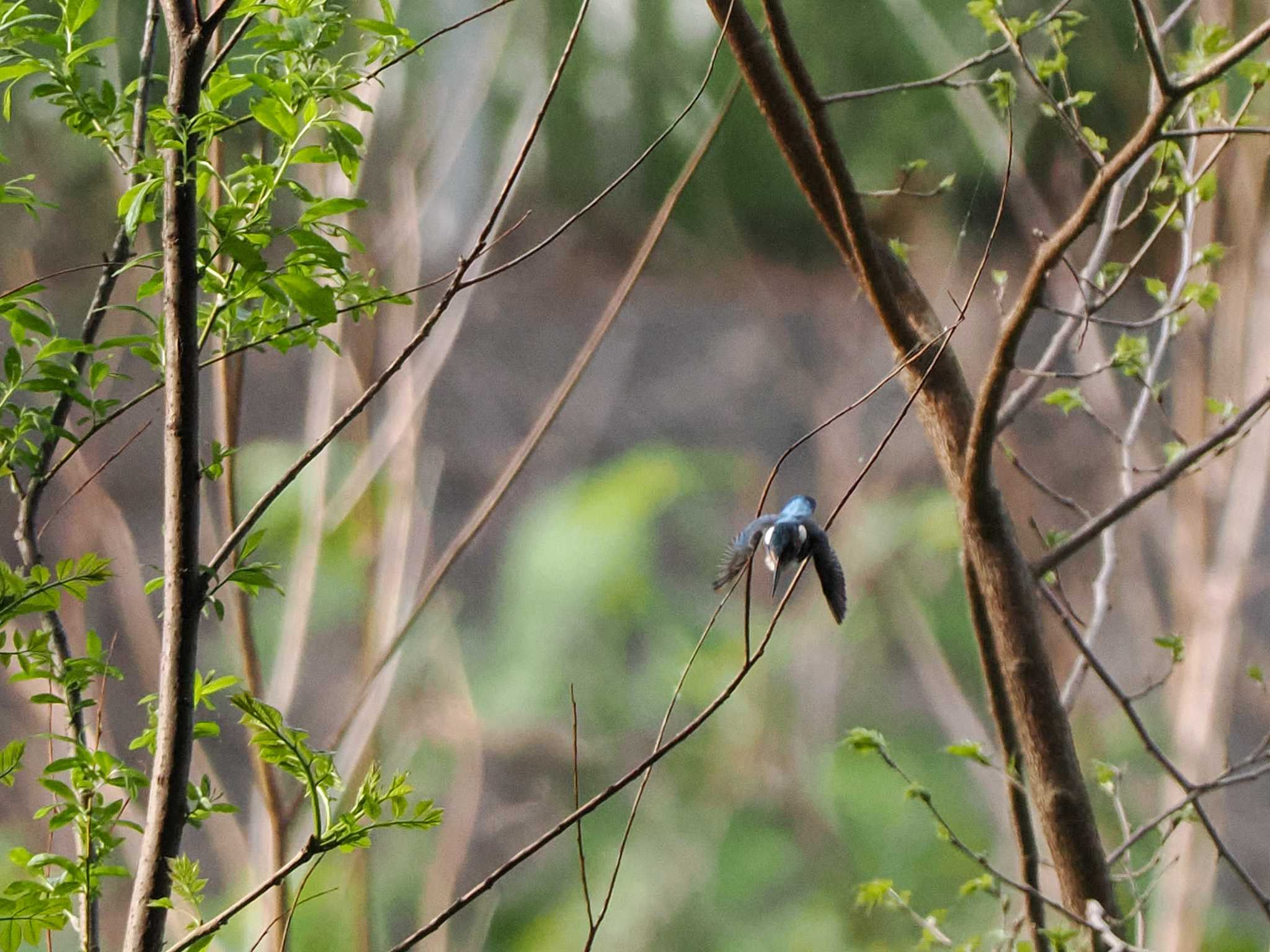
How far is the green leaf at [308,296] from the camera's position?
16.2 inches

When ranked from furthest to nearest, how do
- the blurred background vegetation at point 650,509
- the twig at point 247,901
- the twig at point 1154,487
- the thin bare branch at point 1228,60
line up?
1. the blurred background vegetation at point 650,509
2. the twig at point 1154,487
3. the thin bare branch at point 1228,60
4. the twig at point 247,901

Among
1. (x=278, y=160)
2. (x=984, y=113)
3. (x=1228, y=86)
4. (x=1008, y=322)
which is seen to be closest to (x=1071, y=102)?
(x=1008, y=322)

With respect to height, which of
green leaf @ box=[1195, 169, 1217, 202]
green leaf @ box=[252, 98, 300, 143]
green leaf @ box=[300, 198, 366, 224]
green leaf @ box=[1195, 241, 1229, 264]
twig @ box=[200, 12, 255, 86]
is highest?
twig @ box=[200, 12, 255, 86]

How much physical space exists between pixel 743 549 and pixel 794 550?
0.02 metres

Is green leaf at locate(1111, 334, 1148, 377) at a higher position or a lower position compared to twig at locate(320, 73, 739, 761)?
lower

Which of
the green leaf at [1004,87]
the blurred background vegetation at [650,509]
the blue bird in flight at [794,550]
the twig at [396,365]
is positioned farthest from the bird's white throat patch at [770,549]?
the blurred background vegetation at [650,509]

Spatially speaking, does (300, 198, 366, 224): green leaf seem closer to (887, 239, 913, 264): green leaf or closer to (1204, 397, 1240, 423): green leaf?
(887, 239, 913, 264): green leaf

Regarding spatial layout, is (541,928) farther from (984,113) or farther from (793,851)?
(984,113)

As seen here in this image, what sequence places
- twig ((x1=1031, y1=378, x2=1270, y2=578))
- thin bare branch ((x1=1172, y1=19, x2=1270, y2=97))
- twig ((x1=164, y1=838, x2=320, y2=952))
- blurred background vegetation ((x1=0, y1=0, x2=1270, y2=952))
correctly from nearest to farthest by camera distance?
1. twig ((x1=164, y1=838, x2=320, y2=952))
2. thin bare branch ((x1=1172, y1=19, x2=1270, y2=97))
3. twig ((x1=1031, y1=378, x2=1270, y2=578))
4. blurred background vegetation ((x1=0, y1=0, x2=1270, y2=952))

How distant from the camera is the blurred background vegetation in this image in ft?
4.72

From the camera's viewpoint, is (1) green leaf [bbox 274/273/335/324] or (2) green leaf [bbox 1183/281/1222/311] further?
(2) green leaf [bbox 1183/281/1222/311]

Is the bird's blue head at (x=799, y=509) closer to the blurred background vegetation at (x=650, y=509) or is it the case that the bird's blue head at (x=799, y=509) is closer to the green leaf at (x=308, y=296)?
the green leaf at (x=308, y=296)

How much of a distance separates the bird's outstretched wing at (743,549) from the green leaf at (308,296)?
19cm

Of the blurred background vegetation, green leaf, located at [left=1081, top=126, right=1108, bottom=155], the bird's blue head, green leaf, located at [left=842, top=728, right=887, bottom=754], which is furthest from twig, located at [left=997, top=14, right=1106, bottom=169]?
the blurred background vegetation
